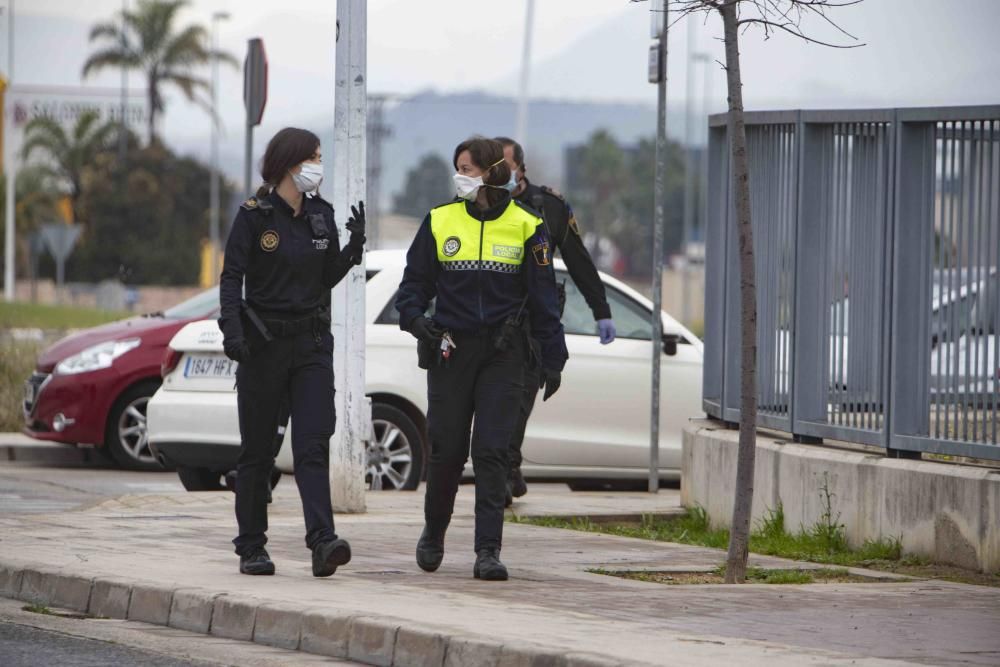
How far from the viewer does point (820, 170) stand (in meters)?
9.51

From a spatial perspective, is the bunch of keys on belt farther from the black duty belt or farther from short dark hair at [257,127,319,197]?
short dark hair at [257,127,319,197]

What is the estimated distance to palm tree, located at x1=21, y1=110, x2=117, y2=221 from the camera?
3120 inches

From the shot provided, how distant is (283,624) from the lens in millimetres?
6633

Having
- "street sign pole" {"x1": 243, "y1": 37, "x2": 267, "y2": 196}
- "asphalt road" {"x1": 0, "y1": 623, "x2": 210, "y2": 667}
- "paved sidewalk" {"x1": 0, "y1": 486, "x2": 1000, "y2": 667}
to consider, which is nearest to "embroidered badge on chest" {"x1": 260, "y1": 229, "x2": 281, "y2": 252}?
"paved sidewalk" {"x1": 0, "y1": 486, "x2": 1000, "y2": 667}

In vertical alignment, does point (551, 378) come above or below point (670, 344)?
below

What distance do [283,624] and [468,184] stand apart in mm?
2137

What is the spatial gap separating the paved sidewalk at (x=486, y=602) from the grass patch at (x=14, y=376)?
700 cm

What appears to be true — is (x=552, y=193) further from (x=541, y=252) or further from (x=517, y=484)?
(x=541, y=252)

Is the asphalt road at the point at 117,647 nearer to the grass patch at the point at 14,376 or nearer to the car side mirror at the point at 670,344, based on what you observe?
the car side mirror at the point at 670,344

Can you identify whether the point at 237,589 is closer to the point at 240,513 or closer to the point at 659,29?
the point at 240,513

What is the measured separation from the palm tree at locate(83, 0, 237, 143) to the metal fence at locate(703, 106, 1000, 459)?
69.3 metres

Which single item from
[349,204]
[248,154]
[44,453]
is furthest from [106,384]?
[349,204]

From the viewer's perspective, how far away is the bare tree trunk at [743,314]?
303 inches

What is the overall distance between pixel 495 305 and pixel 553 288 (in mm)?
280
